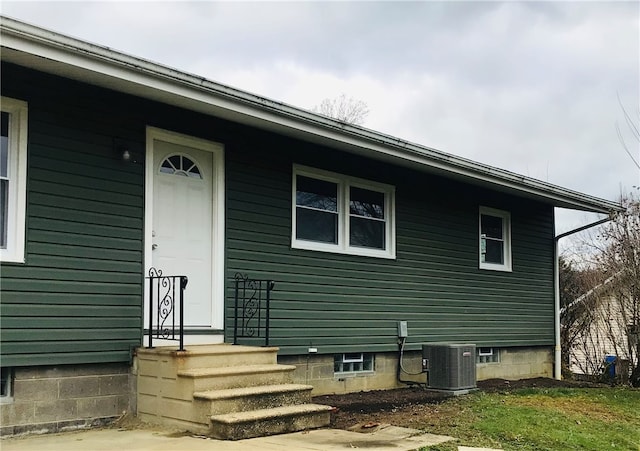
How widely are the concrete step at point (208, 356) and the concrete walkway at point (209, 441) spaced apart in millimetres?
616

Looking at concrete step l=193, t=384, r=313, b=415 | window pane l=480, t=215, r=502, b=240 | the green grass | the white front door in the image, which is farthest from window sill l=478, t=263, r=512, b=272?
concrete step l=193, t=384, r=313, b=415

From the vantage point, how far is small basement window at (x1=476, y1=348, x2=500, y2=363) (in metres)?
11.4

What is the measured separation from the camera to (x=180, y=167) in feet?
24.5

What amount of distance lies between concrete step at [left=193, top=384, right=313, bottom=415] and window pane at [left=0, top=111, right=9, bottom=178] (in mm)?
2457

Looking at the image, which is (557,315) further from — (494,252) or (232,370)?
(232,370)

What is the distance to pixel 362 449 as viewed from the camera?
210 inches

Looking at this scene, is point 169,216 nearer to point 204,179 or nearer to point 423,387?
point 204,179

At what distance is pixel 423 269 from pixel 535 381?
10.1 feet

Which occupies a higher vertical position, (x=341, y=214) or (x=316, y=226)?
(x=341, y=214)

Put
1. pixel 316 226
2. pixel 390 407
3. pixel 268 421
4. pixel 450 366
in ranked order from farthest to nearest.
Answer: pixel 450 366 < pixel 316 226 < pixel 390 407 < pixel 268 421

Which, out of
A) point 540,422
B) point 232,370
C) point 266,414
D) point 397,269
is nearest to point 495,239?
point 397,269

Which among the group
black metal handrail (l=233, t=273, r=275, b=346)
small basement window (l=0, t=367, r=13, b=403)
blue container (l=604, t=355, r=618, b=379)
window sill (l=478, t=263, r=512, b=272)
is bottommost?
blue container (l=604, t=355, r=618, b=379)

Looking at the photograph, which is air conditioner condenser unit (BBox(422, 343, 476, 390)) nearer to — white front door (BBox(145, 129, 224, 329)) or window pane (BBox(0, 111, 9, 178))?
white front door (BBox(145, 129, 224, 329))

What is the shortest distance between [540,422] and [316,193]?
378 centimetres
